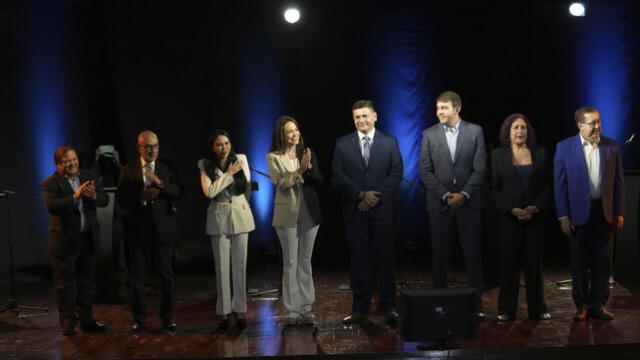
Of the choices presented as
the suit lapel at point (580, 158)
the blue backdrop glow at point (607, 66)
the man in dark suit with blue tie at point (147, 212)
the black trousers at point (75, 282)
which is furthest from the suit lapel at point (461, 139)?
the blue backdrop glow at point (607, 66)

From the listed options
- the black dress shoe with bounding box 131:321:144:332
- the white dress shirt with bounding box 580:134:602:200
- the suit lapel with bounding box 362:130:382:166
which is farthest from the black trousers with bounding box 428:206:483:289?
the black dress shoe with bounding box 131:321:144:332

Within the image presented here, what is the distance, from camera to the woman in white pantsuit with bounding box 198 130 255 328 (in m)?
5.19

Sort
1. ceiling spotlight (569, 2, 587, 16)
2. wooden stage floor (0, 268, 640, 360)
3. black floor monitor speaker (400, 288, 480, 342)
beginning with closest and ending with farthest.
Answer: black floor monitor speaker (400, 288, 480, 342)
wooden stage floor (0, 268, 640, 360)
ceiling spotlight (569, 2, 587, 16)

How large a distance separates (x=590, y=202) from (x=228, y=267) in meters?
2.97

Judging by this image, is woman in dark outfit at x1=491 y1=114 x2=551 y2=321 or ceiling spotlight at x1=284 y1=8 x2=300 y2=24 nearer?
woman in dark outfit at x1=491 y1=114 x2=551 y2=321

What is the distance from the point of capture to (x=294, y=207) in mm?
5199

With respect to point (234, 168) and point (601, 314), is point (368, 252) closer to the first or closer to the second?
point (234, 168)

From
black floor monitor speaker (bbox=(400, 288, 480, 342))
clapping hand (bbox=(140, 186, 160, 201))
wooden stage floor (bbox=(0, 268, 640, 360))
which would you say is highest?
clapping hand (bbox=(140, 186, 160, 201))

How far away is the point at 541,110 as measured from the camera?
26.9ft

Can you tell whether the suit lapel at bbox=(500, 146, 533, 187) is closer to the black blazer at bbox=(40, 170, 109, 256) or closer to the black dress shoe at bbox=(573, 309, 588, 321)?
the black dress shoe at bbox=(573, 309, 588, 321)

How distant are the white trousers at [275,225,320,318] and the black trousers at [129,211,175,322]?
94 cm

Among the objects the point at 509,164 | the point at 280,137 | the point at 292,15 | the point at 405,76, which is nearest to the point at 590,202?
the point at 509,164

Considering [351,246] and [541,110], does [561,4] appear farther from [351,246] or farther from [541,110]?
[351,246]

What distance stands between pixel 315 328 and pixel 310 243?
0.69 meters
